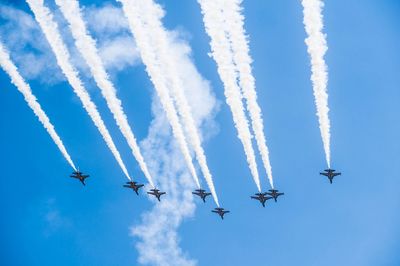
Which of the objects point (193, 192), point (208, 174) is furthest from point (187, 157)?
point (193, 192)

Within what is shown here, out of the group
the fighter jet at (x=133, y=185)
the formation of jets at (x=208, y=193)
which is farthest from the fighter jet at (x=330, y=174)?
the fighter jet at (x=133, y=185)

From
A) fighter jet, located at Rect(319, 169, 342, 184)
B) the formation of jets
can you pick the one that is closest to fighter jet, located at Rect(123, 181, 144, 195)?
the formation of jets

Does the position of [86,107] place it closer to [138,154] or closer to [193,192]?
[138,154]

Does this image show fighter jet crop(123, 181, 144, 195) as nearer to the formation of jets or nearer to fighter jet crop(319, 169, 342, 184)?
the formation of jets

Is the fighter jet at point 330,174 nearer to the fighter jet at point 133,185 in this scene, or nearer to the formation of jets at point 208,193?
the formation of jets at point 208,193

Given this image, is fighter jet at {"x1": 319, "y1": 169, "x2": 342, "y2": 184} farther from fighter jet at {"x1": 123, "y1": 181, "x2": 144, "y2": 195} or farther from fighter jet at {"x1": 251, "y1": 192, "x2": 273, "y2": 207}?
Result: fighter jet at {"x1": 123, "y1": 181, "x2": 144, "y2": 195}

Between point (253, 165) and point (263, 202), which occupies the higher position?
point (263, 202)

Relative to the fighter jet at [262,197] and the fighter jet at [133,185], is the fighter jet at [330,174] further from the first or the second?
the fighter jet at [133,185]

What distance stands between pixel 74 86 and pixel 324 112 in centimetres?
1331

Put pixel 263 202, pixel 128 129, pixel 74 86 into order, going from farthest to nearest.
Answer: pixel 263 202 → pixel 128 129 → pixel 74 86

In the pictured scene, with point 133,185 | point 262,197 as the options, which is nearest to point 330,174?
point 262,197

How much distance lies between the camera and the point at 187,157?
971 inches

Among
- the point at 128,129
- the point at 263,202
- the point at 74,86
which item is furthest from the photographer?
the point at 263,202

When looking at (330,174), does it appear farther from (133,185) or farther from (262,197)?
(133,185)
